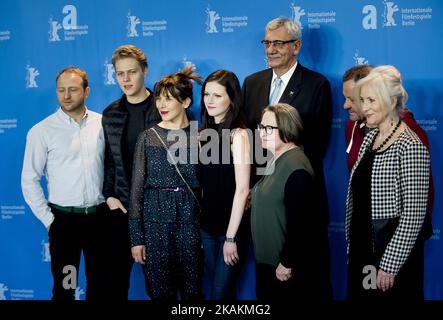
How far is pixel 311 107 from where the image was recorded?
12.1ft

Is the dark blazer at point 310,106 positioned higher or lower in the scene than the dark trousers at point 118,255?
A: higher

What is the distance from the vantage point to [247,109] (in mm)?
3859

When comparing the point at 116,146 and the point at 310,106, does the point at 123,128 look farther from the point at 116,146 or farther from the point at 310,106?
the point at 310,106

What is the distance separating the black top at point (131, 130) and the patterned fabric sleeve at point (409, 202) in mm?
1722

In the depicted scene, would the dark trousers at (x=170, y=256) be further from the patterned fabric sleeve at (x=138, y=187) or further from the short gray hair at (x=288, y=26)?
the short gray hair at (x=288, y=26)

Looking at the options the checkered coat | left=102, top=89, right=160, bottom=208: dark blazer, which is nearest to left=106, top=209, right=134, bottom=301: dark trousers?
left=102, top=89, right=160, bottom=208: dark blazer

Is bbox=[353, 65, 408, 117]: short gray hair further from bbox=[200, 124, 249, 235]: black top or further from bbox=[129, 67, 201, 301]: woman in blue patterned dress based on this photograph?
bbox=[129, 67, 201, 301]: woman in blue patterned dress

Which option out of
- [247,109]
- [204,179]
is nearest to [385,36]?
[247,109]

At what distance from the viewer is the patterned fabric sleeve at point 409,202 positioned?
2.81 meters

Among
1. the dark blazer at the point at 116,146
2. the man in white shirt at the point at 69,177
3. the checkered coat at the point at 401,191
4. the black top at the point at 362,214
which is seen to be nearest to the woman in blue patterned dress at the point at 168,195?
the dark blazer at the point at 116,146

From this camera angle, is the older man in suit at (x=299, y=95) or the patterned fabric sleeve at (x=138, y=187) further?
the older man in suit at (x=299, y=95)

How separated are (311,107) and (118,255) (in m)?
1.62

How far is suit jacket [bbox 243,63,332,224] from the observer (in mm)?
3682

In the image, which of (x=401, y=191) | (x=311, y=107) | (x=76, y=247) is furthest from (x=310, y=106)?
(x=76, y=247)
